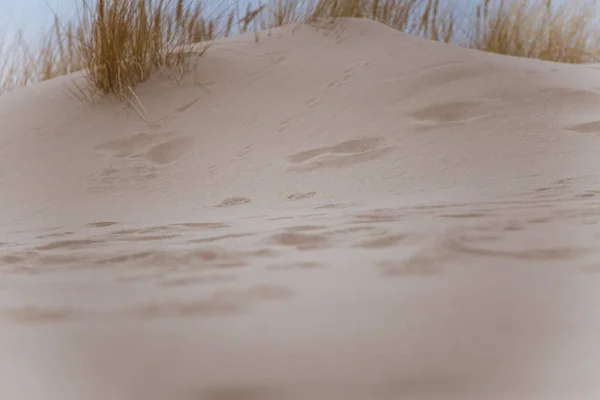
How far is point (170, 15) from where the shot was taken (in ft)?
6.12

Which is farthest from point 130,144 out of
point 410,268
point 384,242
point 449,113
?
point 410,268

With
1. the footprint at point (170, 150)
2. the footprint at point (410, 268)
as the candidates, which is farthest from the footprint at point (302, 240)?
the footprint at point (170, 150)

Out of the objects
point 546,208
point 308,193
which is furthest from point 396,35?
point 546,208

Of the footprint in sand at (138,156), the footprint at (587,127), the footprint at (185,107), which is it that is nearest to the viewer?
the footprint at (587,127)

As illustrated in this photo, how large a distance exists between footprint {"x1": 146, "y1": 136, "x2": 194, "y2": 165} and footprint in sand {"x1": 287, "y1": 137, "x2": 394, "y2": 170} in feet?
1.10

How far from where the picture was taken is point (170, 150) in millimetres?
1553

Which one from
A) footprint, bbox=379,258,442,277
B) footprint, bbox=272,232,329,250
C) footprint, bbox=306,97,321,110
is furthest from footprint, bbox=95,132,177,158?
footprint, bbox=379,258,442,277

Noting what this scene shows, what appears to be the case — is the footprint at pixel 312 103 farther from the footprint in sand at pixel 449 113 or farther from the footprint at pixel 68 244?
the footprint at pixel 68 244

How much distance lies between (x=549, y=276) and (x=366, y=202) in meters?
0.66

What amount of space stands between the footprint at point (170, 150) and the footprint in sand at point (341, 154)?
13.2 inches

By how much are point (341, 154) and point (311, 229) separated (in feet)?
2.07

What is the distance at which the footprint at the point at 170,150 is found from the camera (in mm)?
1516

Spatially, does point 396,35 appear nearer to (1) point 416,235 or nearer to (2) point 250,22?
(2) point 250,22

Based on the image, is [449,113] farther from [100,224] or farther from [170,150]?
[100,224]
